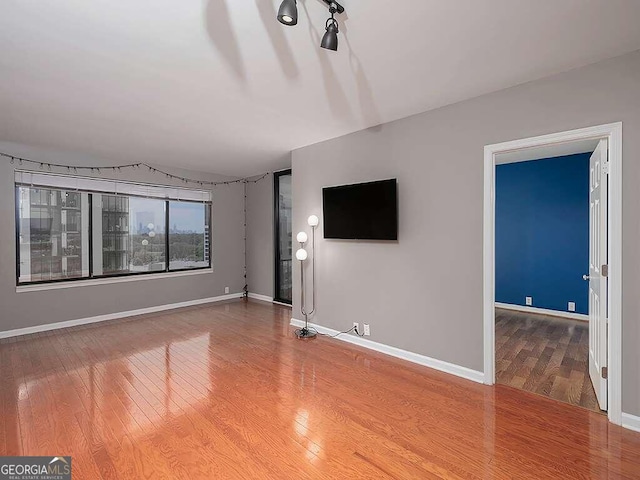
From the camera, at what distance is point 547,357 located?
3.57m

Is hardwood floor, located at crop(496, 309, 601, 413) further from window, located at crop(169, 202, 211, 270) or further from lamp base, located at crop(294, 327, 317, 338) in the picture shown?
window, located at crop(169, 202, 211, 270)

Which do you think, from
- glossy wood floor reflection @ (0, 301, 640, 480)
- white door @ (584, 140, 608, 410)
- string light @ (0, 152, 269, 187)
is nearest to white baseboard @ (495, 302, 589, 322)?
white door @ (584, 140, 608, 410)

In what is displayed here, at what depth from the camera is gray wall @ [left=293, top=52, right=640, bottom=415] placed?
2303mm

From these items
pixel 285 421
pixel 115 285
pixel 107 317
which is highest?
pixel 115 285

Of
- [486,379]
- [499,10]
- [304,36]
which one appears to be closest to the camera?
[499,10]

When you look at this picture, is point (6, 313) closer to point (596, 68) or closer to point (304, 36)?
point (304, 36)

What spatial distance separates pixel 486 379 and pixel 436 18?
287 cm

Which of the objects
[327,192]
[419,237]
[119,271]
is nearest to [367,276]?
[419,237]

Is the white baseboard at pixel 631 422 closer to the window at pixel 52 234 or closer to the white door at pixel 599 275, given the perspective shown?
the white door at pixel 599 275

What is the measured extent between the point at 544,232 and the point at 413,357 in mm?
3595

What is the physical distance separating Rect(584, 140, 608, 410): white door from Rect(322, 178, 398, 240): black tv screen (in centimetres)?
169

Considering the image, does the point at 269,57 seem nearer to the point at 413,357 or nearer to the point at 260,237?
the point at 413,357

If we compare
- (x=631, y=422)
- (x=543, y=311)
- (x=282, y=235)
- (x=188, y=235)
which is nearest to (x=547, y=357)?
(x=631, y=422)

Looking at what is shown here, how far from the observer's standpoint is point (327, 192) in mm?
4203
